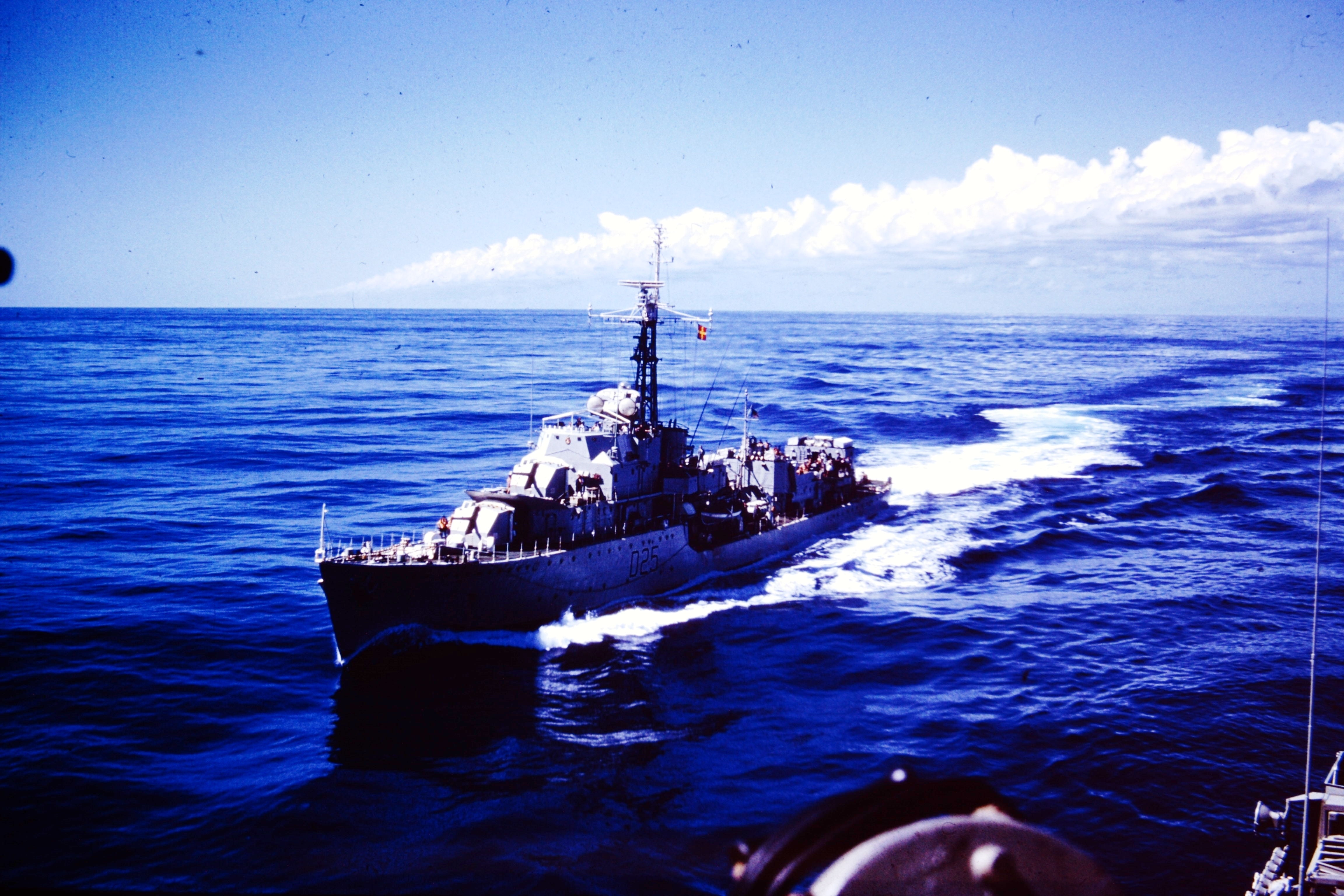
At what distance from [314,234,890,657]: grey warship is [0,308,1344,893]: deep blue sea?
1188mm

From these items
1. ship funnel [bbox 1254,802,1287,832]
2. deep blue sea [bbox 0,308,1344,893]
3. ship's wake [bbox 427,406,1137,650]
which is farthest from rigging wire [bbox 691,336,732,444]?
ship funnel [bbox 1254,802,1287,832]

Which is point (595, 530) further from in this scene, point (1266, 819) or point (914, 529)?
point (1266, 819)

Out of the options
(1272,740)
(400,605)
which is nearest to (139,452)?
(400,605)

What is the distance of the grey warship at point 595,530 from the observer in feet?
88.3

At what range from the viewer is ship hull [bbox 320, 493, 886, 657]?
26.2 meters

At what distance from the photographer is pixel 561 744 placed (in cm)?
2234

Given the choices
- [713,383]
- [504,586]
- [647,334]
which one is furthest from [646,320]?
[713,383]

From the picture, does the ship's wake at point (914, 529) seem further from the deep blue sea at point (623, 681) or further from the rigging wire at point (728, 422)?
the rigging wire at point (728, 422)

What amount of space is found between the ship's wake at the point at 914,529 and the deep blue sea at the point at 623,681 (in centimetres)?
26

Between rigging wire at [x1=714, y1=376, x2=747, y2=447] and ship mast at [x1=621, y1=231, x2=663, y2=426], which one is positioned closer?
ship mast at [x1=621, y1=231, x2=663, y2=426]

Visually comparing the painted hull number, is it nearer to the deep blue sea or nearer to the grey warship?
the grey warship

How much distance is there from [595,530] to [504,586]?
192 inches

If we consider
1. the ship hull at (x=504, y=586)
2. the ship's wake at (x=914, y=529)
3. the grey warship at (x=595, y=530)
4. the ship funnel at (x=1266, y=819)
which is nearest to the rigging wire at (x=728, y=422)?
the ship's wake at (x=914, y=529)

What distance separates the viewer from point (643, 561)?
33.2m
